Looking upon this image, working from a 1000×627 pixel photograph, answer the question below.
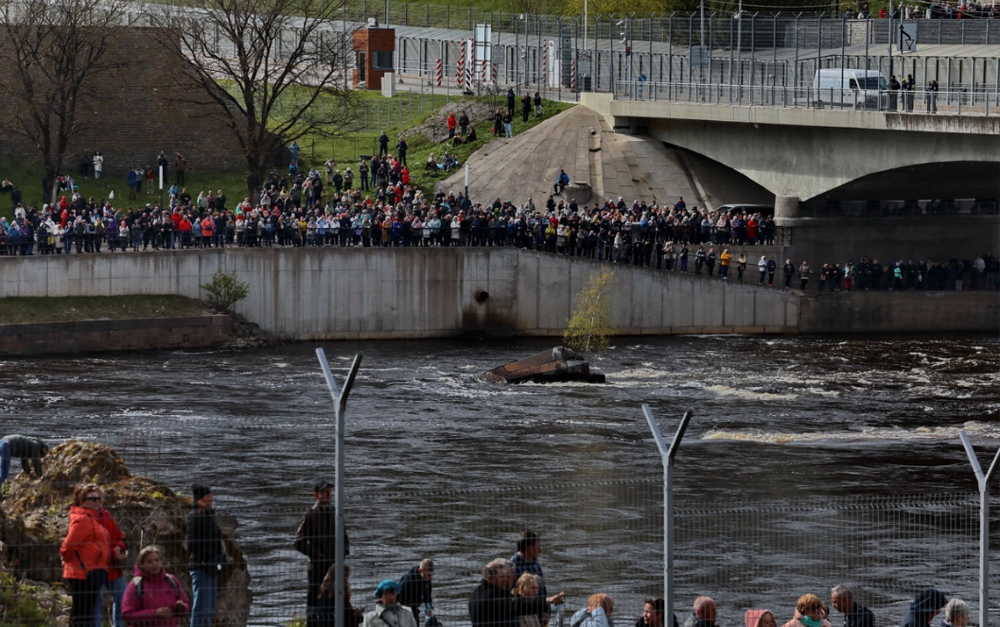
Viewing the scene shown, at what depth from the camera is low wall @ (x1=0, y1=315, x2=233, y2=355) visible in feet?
185

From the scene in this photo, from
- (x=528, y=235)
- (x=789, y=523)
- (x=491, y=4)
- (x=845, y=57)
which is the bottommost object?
(x=789, y=523)

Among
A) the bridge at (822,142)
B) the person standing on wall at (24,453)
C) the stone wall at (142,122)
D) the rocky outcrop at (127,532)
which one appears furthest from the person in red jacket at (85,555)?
the stone wall at (142,122)

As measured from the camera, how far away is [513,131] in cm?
7669

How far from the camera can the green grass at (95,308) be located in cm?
5731

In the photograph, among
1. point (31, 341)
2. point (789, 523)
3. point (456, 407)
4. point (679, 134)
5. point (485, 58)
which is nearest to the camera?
point (789, 523)

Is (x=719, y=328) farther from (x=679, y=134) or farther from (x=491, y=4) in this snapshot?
(x=491, y=4)

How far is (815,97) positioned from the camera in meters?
66.3

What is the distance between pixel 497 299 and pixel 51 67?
23.8m

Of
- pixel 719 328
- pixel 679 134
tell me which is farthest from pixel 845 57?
pixel 719 328

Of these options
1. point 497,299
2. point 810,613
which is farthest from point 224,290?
point 810,613

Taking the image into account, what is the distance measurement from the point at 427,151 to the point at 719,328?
1823cm

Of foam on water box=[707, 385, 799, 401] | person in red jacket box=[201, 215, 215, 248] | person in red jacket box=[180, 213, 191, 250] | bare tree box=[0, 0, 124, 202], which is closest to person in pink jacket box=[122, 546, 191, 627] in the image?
foam on water box=[707, 385, 799, 401]

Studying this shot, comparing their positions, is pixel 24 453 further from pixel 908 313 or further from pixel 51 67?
pixel 51 67

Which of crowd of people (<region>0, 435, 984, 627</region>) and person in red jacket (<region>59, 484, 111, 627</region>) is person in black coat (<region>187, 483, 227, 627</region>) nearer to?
A: crowd of people (<region>0, 435, 984, 627</region>)
